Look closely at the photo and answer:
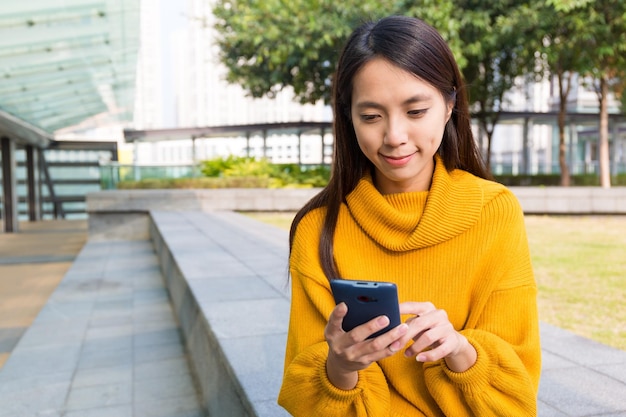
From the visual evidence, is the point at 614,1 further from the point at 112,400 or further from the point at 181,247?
the point at 112,400

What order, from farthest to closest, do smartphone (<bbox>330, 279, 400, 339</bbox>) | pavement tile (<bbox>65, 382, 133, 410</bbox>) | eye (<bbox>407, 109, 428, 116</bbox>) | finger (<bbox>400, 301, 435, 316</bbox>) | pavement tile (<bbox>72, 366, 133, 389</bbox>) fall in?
pavement tile (<bbox>72, 366, 133, 389</bbox>)
pavement tile (<bbox>65, 382, 133, 410</bbox>)
eye (<bbox>407, 109, 428, 116</bbox>)
finger (<bbox>400, 301, 435, 316</bbox>)
smartphone (<bbox>330, 279, 400, 339</bbox>)

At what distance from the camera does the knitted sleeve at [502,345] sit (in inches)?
56.1

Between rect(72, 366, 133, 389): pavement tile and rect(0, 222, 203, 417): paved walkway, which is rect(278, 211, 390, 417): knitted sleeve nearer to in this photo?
rect(0, 222, 203, 417): paved walkway

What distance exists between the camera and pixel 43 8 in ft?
32.9

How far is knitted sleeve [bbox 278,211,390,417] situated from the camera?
1.49m

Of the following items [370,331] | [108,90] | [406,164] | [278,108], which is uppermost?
[278,108]

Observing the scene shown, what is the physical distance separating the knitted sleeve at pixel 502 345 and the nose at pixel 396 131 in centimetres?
26

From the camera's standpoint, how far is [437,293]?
1539 mm

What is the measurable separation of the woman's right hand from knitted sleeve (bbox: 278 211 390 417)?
111 mm

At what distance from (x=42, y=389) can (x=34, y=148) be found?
2174cm

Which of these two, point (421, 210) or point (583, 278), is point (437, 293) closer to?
point (421, 210)

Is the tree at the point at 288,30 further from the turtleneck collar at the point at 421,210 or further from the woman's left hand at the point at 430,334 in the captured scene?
the woman's left hand at the point at 430,334

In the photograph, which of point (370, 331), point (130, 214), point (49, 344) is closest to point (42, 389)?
point (49, 344)

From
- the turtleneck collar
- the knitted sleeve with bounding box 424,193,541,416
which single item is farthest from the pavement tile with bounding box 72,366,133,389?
the knitted sleeve with bounding box 424,193,541,416
